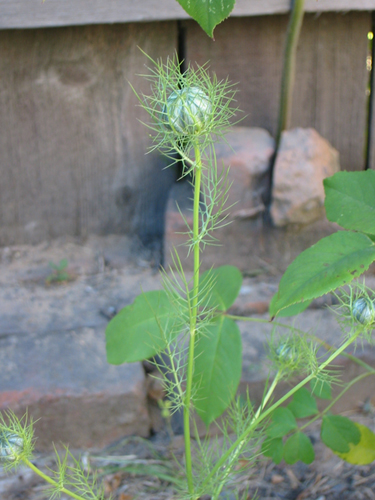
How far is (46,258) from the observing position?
2.08 meters

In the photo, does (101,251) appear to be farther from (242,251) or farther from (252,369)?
(252,369)

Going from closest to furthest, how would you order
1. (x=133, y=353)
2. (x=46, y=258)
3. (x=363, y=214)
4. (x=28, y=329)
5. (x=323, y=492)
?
(x=363, y=214)
(x=133, y=353)
(x=323, y=492)
(x=28, y=329)
(x=46, y=258)

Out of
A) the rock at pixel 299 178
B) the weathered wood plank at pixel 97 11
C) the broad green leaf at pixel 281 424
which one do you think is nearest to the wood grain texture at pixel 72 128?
the weathered wood plank at pixel 97 11

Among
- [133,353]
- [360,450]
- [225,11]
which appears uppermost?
[225,11]

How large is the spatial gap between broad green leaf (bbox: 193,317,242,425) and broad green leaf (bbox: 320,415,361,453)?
10.7 inches

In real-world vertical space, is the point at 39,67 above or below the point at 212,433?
above

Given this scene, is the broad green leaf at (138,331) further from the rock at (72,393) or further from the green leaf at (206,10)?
the green leaf at (206,10)

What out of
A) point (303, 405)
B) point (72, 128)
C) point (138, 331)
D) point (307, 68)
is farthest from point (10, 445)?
point (307, 68)

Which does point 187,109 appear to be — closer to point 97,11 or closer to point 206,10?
point 206,10

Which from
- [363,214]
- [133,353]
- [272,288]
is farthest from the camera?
[272,288]

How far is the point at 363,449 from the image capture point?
1.24 meters

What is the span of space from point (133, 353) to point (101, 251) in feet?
3.40

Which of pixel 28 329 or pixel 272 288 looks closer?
pixel 28 329

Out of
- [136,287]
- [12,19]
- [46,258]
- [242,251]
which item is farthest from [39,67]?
[242,251]
